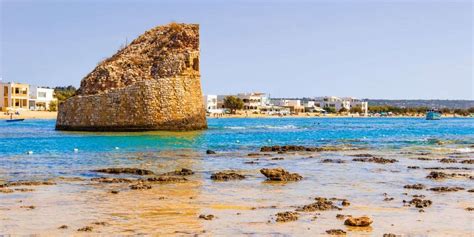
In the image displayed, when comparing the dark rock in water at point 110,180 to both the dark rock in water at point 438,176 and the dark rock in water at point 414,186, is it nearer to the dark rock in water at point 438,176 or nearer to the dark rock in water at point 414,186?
the dark rock in water at point 414,186

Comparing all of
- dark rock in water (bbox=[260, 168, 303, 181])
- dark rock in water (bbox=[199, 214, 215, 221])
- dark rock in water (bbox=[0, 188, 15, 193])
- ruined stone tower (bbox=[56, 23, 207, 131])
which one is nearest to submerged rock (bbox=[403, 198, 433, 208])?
dark rock in water (bbox=[199, 214, 215, 221])

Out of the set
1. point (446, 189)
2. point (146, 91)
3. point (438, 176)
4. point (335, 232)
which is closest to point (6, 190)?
point (335, 232)

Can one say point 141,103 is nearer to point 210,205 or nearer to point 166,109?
point 166,109

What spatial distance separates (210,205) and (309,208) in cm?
210

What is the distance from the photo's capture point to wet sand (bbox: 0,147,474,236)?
37.7 feet

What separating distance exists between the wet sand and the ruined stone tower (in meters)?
31.2

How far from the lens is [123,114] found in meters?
53.9

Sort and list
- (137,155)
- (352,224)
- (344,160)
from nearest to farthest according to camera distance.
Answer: (352,224), (344,160), (137,155)

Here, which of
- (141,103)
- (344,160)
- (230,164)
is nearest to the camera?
(230,164)

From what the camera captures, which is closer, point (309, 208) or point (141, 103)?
point (309, 208)

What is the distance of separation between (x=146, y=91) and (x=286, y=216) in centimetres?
4196

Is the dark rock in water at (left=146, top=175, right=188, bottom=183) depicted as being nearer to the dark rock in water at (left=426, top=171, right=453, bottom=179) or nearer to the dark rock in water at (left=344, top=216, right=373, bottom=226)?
the dark rock in water at (left=426, top=171, right=453, bottom=179)

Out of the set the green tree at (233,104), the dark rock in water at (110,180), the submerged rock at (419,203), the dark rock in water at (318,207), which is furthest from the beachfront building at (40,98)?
the submerged rock at (419,203)

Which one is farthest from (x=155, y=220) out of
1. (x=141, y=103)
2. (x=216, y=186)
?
(x=141, y=103)
